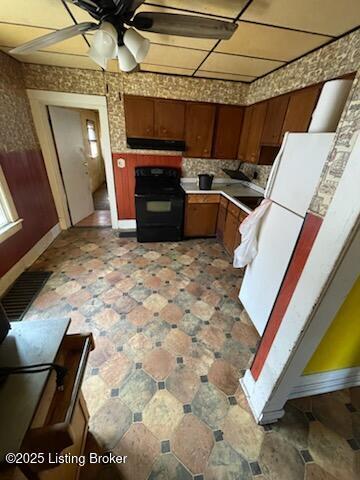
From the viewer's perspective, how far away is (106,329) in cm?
190

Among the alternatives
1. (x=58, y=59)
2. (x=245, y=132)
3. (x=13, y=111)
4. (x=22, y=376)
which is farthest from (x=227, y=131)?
(x=22, y=376)

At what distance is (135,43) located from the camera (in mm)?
1225

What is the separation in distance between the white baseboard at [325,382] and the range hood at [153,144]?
10.1 ft

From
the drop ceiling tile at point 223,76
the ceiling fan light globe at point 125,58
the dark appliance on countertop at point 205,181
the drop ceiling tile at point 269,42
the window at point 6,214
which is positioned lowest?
the window at point 6,214

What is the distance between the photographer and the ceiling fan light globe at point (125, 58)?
52.7 inches

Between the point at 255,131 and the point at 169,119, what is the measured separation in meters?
1.26

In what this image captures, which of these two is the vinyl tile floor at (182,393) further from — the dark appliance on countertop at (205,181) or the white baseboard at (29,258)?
the dark appliance on countertop at (205,181)

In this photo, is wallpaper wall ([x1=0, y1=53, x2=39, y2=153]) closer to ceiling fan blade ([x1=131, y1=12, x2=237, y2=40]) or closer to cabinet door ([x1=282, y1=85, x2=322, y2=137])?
ceiling fan blade ([x1=131, y1=12, x2=237, y2=40])

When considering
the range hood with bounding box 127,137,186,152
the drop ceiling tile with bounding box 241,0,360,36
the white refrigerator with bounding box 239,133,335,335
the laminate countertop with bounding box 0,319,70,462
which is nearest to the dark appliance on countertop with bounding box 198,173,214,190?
the range hood with bounding box 127,137,186,152

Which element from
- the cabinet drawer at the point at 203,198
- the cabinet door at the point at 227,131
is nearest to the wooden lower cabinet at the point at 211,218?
the cabinet drawer at the point at 203,198

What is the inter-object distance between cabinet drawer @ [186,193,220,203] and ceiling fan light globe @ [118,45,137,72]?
6.33 ft

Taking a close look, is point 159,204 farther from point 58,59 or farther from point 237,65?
point 58,59

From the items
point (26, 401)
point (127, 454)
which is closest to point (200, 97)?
point (26, 401)

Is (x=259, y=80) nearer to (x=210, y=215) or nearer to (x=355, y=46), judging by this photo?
(x=355, y=46)
